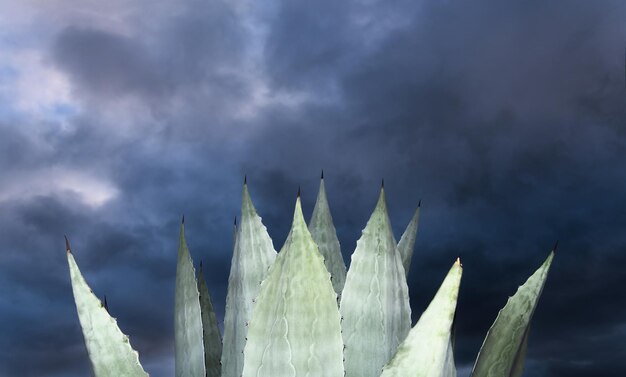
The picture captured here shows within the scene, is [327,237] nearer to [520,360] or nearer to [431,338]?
[520,360]

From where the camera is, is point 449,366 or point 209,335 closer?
point 449,366

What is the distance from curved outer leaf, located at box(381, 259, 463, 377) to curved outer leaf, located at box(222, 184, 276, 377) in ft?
1.96

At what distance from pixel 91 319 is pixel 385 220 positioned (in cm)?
84

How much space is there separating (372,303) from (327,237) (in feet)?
1.44

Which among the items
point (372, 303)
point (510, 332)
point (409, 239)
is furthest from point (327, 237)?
point (510, 332)

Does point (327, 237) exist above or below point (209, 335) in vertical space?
above

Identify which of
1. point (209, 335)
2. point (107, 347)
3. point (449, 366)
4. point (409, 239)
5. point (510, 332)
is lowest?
point (449, 366)

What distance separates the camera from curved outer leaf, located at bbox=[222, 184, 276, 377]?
2447 millimetres

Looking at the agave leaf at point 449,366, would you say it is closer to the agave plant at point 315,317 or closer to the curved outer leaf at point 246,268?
the agave plant at point 315,317

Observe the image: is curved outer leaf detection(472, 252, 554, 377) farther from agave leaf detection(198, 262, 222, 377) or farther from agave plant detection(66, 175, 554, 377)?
agave leaf detection(198, 262, 222, 377)

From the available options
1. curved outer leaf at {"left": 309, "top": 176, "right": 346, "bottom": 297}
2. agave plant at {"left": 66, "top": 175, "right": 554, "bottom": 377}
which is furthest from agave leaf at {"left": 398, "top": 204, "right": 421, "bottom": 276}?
curved outer leaf at {"left": 309, "top": 176, "right": 346, "bottom": 297}

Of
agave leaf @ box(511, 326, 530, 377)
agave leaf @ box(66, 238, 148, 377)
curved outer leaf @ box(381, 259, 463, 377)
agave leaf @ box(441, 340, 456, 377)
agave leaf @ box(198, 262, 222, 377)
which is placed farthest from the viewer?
agave leaf @ box(198, 262, 222, 377)

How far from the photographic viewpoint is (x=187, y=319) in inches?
96.9

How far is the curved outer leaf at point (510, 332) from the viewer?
2314mm
